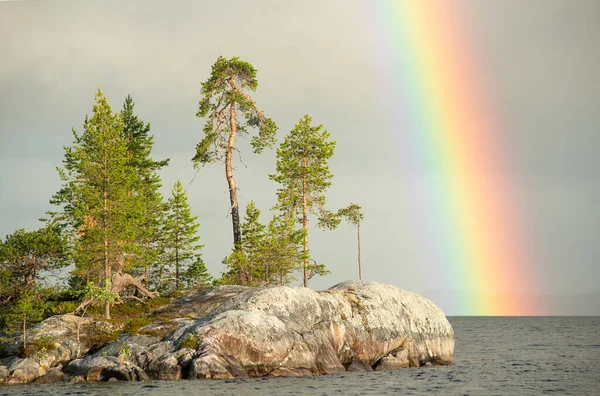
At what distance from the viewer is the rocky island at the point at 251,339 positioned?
33.4 metres

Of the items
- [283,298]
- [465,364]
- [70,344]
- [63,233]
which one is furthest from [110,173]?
[465,364]

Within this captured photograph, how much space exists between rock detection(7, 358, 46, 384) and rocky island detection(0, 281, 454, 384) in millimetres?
52

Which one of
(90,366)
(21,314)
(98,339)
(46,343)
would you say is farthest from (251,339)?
(21,314)

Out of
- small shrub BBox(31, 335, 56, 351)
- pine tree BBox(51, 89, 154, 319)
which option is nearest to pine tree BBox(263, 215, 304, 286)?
pine tree BBox(51, 89, 154, 319)

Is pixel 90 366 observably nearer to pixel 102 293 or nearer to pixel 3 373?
pixel 3 373

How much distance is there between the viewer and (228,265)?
60.3 metres

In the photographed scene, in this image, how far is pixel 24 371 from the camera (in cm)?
3384

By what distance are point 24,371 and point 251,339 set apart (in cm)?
1202

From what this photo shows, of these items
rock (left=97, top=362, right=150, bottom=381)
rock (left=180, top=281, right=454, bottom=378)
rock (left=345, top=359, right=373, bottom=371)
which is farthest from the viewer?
rock (left=345, top=359, right=373, bottom=371)

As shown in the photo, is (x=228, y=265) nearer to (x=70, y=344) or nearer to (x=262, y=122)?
(x=262, y=122)

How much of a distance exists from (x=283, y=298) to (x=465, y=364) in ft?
51.4

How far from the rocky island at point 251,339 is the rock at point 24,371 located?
5 cm

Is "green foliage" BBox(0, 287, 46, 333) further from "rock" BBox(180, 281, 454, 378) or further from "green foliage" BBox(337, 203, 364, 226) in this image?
"green foliage" BBox(337, 203, 364, 226)

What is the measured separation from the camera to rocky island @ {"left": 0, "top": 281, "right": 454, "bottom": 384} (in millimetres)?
33375
